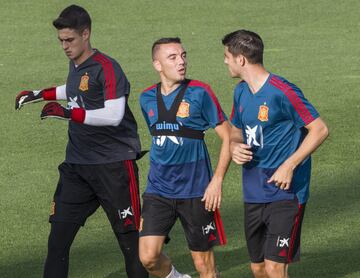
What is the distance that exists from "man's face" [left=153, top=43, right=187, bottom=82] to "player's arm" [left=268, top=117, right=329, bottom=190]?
1241mm

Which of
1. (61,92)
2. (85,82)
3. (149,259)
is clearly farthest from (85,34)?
(149,259)

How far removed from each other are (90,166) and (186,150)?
85cm

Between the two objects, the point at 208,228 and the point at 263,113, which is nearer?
the point at 263,113

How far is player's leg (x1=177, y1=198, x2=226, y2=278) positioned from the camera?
373 inches

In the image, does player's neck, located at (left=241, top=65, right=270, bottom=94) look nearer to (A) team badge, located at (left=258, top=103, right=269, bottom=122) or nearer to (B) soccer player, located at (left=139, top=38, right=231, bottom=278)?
(A) team badge, located at (left=258, top=103, right=269, bottom=122)

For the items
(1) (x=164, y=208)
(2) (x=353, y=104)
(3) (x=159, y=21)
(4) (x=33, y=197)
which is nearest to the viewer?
(1) (x=164, y=208)

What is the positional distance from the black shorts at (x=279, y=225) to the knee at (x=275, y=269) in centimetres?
3

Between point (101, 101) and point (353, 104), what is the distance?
28.8 ft

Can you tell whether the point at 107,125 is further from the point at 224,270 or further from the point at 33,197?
the point at 33,197

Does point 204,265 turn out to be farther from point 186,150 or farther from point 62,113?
point 62,113

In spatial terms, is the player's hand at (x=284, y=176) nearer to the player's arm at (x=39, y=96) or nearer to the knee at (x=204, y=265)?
the knee at (x=204, y=265)

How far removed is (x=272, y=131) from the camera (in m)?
8.89

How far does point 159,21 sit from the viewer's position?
26.0 metres

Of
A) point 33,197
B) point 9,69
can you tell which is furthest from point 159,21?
point 33,197
